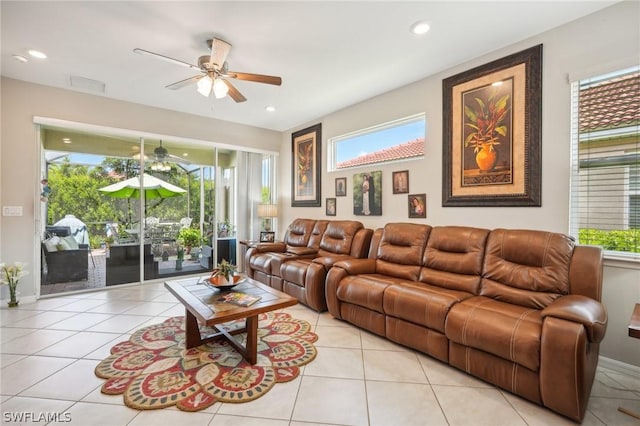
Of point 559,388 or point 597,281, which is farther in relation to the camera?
point 597,281

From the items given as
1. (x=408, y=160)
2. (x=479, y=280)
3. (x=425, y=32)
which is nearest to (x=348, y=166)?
(x=408, y=160)

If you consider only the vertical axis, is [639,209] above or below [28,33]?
below

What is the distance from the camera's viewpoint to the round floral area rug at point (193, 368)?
1869 millimetres

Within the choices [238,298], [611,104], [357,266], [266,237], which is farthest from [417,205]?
[266,237]

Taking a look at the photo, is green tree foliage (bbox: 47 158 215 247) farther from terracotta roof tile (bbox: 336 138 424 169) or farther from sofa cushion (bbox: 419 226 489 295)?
sofa cushion (bbox: 419 226 489 295)

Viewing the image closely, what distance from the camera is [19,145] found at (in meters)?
3.58

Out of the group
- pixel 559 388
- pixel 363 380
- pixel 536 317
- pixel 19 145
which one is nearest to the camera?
pixel 559 388

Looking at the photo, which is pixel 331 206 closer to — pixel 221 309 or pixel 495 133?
pixel 495 133

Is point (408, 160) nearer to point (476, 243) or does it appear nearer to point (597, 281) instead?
point (476, 243)

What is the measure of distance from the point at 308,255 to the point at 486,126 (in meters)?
2.73

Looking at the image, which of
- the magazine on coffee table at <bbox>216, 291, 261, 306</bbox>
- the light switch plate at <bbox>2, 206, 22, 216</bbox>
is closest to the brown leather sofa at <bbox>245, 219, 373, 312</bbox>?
the magazine on coffee table at <bbox>216, 291, 261, 306</bbox>

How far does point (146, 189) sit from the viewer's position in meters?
4.62

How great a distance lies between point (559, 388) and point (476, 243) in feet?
4.23

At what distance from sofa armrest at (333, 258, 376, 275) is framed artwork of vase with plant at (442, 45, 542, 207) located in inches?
44.3
